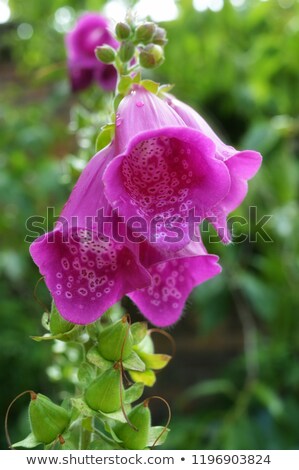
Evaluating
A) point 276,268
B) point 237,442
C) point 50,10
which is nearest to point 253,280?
point 276,268

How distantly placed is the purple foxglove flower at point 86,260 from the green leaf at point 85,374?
37mm

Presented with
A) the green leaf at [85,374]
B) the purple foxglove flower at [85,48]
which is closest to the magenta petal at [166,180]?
the green leaf at [85,374]

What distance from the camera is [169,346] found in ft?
5.16

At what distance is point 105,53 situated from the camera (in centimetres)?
46

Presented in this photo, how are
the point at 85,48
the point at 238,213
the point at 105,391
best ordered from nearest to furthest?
the point at 105,391 → the point at 85,48 → the point at 238,213

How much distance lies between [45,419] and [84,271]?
10cm

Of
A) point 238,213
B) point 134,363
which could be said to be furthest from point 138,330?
point 238,213

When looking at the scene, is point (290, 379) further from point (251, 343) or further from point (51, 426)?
point (51, 426)

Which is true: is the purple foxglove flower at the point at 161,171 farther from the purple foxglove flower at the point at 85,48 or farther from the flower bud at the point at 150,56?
the purple foxglove flower at the point at 85,48

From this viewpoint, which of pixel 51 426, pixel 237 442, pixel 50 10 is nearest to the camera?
pixel 51 426

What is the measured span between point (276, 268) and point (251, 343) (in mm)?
171

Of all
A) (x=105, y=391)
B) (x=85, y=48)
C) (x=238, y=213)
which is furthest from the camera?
(x=238, y=213)

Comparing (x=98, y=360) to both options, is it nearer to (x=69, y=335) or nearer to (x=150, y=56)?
(x=69, y=335)

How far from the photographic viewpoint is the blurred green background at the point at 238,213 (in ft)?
3.94
